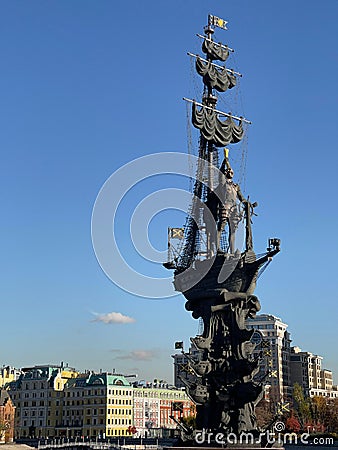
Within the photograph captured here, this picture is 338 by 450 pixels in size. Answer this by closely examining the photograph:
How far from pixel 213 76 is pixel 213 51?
3266 millimetres

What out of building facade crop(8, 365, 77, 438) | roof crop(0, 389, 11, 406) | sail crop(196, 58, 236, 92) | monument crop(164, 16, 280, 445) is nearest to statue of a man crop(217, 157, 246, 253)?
monument crop(164, 16, 280, 445)

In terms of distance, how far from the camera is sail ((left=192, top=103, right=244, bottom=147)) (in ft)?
199

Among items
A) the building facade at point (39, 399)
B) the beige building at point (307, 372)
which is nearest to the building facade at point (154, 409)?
the building facade at point (39, 399)

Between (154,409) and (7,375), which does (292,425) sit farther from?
(7,375)

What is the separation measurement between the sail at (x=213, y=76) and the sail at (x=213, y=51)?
1291 mm

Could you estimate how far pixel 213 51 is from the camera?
65.1 metres

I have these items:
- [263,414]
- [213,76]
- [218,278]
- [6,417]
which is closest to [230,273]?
[218,278]

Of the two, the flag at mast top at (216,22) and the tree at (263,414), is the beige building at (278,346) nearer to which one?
the tree at (263,414)

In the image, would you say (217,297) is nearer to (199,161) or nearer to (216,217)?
(216,217)

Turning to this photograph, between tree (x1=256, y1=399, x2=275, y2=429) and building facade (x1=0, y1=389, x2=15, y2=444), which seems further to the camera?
building facade (x1=0, y1=389, x2=15, y2=444)

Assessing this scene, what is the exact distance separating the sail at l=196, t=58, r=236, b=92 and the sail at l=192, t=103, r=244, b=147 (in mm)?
3417

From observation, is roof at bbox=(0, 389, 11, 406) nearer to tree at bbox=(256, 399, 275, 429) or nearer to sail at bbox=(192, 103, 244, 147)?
tree at bbox=(256, 399, 275, 429)

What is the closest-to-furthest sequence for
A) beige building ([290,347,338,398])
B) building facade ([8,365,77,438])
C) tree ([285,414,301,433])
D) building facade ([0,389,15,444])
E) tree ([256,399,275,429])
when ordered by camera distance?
tree ([256,399,275,429]), tree ([285,414,301,433]), building facade ([0,389,15,444]), building facade ([8,365,77,438]), beige building ([290,347,338,398])

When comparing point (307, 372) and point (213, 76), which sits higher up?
point (213, 76)
